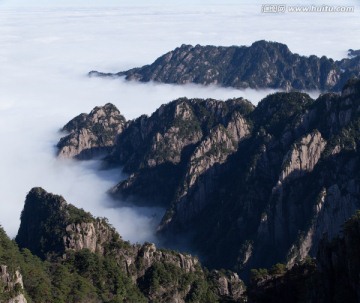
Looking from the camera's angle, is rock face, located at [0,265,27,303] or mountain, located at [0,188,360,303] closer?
mountain, located at [0,188,360,303]

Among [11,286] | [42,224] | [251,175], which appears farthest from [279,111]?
[11,286]

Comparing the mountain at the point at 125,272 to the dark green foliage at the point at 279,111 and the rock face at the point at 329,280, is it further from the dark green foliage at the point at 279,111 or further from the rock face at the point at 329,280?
the dark green foliage at the point at 279,111

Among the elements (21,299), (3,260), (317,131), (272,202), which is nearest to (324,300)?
(21,299)

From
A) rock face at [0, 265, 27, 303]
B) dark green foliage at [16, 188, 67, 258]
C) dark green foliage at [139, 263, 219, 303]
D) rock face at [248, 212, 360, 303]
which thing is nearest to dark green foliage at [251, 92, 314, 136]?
dark green foliage at [139, 263, 219, 303]

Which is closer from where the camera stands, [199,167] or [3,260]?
[3,260]

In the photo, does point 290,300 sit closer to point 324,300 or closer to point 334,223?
point 324,300

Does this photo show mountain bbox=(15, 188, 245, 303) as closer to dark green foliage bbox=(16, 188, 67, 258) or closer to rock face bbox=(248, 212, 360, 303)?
dark green foliage bbox=(16, 188, 67, 258)
